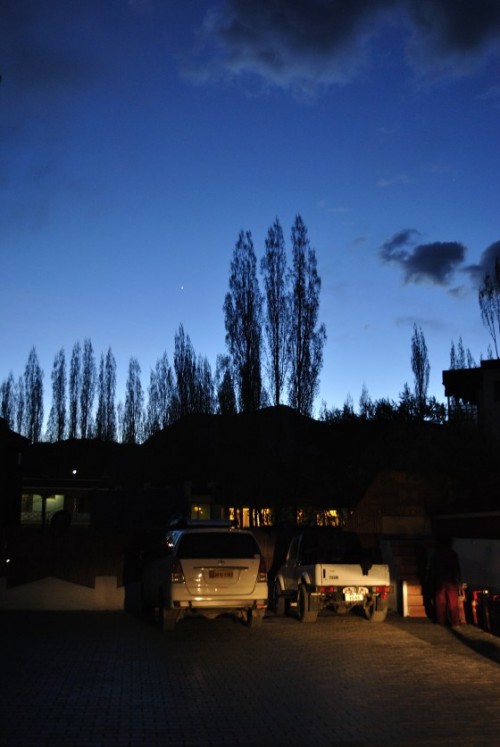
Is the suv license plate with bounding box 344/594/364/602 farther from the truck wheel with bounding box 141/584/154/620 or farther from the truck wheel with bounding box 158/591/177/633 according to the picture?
the truck wheel with bounding box 141/584/154/620

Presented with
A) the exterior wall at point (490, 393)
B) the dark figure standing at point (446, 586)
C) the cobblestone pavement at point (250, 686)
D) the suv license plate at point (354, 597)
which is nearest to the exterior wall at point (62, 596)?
the cobblestone pavement at point (250, 686)

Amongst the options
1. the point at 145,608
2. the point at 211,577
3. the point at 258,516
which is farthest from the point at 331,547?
the point at 258,516

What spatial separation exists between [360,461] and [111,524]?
13.1 metres

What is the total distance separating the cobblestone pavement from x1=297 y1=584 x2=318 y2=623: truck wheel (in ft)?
1.52

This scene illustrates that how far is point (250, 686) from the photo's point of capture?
9.71 m

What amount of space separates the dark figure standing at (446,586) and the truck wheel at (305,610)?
2.31 metres

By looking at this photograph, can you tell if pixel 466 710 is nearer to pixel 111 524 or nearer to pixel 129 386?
pixel 111 524

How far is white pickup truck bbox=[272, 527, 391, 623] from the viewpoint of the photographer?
15.5 meters

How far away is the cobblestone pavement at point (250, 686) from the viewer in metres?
7.57

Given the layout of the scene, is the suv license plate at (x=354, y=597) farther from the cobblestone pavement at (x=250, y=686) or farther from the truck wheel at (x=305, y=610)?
the truck wheel at (x=305, y=610)

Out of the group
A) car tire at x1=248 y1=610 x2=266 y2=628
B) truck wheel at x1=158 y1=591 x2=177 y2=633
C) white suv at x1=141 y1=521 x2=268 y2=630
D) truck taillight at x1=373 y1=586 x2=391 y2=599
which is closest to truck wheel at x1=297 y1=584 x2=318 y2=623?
car tire at x1=248 y1=610 x2=266 y2=628

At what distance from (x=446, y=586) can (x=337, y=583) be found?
1.97 metres

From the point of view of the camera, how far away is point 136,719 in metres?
8.11

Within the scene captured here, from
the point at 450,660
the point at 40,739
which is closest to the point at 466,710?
the point at 450,660
